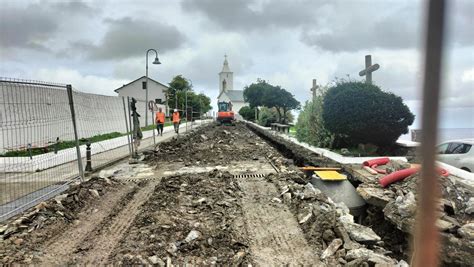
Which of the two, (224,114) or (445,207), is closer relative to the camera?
(445,207)

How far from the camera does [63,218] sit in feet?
18.9

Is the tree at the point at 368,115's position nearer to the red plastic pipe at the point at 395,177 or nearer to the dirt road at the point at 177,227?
the dirt road at the point at 177,227

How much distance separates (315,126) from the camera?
1658 centimetres

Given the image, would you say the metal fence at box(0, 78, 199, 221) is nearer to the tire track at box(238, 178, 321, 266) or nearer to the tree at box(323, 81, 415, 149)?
the tire track at box(238, 178, 321, 266)

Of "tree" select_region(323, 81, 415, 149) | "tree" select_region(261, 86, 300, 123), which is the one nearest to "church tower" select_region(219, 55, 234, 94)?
"tree" select_region(261, 86, 300, 123)

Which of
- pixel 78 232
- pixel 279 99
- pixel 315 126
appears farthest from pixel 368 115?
pixel 279 99

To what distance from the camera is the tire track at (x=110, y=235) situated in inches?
168

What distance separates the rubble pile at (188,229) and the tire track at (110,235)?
119 millimetres

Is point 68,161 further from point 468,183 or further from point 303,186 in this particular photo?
point 468,183

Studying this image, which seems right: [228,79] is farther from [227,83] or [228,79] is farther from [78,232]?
[78,232]

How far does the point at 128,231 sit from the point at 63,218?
1.27 metres

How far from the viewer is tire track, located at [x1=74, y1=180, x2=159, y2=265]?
4.27 m

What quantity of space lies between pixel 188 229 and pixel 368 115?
890 cm

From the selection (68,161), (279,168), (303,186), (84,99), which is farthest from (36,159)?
(303,186)
